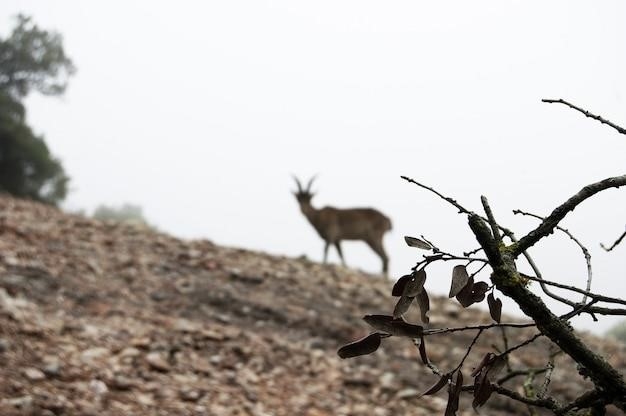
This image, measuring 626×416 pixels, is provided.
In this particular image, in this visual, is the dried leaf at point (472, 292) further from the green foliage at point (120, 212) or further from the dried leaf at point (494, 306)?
the green foliage at point (120, 212)

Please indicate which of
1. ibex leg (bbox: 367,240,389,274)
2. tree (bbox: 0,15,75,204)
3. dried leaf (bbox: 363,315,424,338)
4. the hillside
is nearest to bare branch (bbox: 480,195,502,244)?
dried leaf (bbox: 363,315,424,338)

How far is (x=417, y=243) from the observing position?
0.85m

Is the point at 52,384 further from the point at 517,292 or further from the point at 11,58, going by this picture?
the point at 11,58

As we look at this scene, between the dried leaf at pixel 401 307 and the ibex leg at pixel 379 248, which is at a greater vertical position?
the ibex leg at pixel 379 248

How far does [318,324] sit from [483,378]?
15.8 ft

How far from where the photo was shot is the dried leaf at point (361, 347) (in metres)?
0.88

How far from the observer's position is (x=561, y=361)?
19.8 feet

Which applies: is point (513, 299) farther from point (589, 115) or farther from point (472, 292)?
point (589, 115)

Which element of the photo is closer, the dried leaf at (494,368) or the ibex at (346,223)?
the dried leaf at (494,368)

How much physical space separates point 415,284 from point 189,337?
390 centimetres

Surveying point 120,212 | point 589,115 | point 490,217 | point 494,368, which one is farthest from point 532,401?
point 120,212

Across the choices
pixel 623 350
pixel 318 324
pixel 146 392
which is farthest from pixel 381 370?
pixel 623 350

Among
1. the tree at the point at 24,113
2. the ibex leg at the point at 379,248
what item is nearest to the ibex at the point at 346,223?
the ibex leg at the point at 379,248

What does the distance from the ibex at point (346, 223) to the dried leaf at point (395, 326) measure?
970 cm
